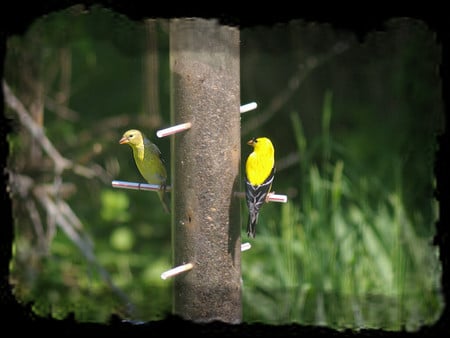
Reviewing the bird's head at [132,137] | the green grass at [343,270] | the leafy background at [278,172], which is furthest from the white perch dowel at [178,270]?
the green grass at [343,270]

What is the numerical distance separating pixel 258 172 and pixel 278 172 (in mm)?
3137

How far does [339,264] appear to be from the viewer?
12.9 ft

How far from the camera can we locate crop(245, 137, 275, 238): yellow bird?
8.50 feet

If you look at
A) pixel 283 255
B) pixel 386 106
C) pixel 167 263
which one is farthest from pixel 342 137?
pixel 283 255

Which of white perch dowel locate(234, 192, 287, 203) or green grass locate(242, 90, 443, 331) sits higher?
white perch dowel locate(234, 192, 287, 203)

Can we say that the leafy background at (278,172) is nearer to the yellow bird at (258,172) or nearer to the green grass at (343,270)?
the green grass at (343,270)

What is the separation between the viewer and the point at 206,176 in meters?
2.66

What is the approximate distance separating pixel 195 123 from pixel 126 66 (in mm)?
3321

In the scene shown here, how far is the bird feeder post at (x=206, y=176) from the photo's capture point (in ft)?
8.64

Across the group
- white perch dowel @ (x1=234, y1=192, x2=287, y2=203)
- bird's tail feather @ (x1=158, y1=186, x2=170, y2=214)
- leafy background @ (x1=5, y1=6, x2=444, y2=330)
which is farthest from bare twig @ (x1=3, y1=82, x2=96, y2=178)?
white perch dowel @ (x1=234, y1=192, x2=287, y2=203)

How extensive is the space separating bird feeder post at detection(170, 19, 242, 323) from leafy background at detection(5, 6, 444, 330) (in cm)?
17

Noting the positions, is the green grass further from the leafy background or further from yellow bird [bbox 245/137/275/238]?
yellow bird [bbox 245/137/275/238]

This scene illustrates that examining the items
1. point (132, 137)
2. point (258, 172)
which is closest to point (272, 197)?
point (258, 172)

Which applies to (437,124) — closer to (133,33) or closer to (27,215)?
(133,33)
